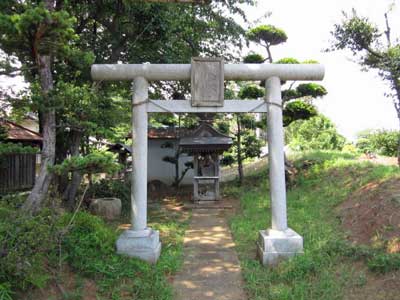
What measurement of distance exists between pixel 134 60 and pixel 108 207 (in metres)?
4.83

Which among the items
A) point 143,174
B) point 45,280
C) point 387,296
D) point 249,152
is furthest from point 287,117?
point 45,280

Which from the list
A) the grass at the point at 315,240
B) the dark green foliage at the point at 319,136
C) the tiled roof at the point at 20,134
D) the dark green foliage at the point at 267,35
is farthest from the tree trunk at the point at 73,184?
the dark green foliage at the point at 319,136

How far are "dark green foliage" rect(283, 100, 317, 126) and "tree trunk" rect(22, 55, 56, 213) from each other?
9.82 m

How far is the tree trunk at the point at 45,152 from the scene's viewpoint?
551 centimetres

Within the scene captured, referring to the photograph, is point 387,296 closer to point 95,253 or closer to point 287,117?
point 95,253

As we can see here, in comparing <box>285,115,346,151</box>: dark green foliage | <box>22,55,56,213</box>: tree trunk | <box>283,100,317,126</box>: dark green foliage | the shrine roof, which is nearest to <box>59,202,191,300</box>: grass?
<box>22,55,56,213</box>: tree trunk

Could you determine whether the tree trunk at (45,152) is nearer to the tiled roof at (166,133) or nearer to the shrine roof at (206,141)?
the shrine roof at (206,141)

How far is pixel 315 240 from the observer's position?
22.3 feet

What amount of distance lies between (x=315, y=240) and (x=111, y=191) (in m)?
7.88

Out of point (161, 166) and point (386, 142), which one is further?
point (386, 142)

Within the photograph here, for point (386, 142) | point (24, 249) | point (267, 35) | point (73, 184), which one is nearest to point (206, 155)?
point (267, 35)

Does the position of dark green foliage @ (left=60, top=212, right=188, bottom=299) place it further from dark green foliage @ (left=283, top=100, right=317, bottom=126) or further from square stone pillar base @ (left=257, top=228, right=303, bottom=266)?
dark green foliage @ (left=283, top=100, right=317, bottom=126)

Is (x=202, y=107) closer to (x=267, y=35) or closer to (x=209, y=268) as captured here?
(x=209, y=268)

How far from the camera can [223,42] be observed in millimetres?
13156
